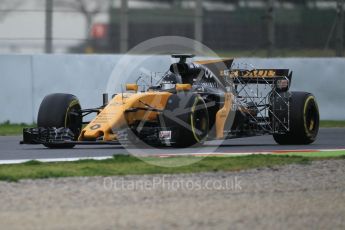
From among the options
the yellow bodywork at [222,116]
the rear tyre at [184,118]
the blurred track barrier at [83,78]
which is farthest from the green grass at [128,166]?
the blurred track barrier at [83,78]

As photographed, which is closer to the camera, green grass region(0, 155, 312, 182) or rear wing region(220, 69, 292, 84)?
green grass region(0, 155, 312, 182)

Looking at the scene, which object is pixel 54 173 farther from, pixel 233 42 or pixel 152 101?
pixel 233 42

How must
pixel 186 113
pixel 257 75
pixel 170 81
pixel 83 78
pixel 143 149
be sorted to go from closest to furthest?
pixel 186 113, pixel 143 149, pixel 170 81, pixel 257 75, pixel 83 78

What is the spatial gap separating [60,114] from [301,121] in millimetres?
4127

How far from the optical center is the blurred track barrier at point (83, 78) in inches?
848

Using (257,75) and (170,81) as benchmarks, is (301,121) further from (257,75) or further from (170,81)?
(170,81)

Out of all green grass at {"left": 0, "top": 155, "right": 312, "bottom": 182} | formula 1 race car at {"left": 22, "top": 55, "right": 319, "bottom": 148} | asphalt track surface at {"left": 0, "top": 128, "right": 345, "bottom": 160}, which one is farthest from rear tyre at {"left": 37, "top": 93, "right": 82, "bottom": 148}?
green grass at {"left": 0, "top": 155, "right": 312, "bottom": 182}

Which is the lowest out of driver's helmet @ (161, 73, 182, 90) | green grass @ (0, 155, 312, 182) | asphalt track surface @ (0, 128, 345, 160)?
asphalt track surface @ (0, 128, 345, 160)

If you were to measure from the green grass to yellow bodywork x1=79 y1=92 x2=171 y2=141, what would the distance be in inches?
63.8

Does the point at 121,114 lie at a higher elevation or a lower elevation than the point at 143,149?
higher

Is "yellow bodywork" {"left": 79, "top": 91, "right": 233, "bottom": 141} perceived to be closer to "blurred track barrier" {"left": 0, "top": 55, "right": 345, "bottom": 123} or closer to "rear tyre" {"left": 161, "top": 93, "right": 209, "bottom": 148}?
"rear tyre" {"left": 161, "top": 93, "right": 209, "bottom": 148}

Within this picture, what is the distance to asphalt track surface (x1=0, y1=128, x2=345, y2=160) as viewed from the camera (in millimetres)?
14945

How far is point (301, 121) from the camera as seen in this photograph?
1741cm

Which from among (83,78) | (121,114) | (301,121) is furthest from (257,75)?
(83,78)
